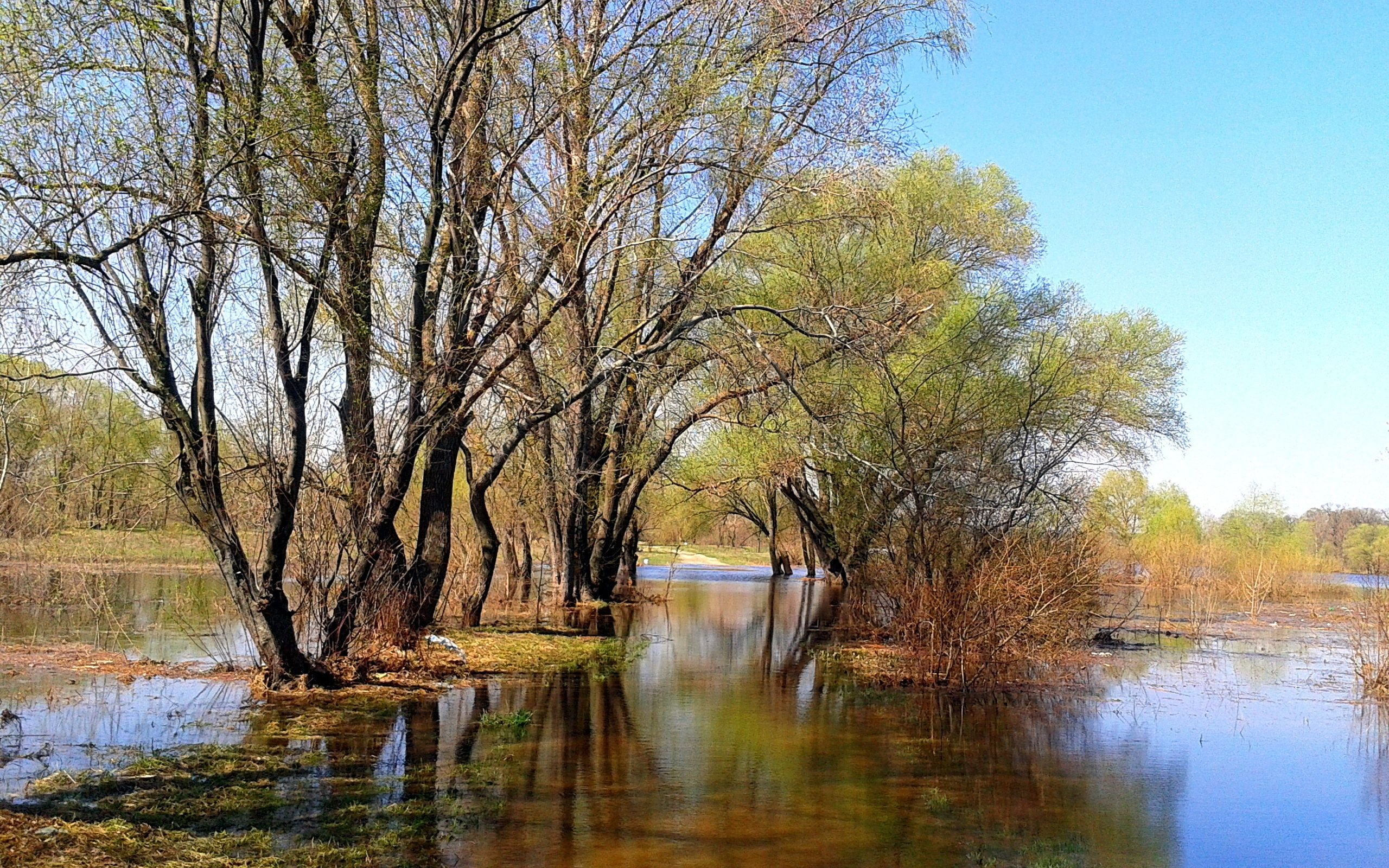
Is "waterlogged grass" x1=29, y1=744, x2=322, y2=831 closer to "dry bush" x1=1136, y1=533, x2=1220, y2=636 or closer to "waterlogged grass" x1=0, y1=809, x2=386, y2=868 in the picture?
"waterlogged grass" x1=0, y1=809, x2=386, y2=868

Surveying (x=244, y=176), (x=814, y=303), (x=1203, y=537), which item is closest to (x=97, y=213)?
(x=244, y=176)

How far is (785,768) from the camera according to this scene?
854 centimetres

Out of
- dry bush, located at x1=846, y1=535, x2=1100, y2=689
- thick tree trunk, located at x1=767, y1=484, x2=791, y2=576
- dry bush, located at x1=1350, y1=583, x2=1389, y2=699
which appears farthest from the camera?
thick tree trunk, located at x1=767, y1=484, x2=791, y2=576

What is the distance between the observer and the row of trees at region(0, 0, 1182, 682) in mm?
8688

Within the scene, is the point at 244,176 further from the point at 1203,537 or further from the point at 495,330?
the point at 1203,537

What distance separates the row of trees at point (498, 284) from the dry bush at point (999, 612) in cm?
40

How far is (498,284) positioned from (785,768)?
778cm

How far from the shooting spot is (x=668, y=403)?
77.5 ft

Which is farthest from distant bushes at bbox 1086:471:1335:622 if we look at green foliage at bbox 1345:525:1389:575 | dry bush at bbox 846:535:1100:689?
dry bush at bbox 846:535:1100:689

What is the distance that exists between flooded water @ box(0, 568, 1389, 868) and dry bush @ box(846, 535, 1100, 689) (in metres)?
0.62

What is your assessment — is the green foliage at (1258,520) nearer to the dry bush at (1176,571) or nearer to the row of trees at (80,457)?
the dry bush at (1176,571)

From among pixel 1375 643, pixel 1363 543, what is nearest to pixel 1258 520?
pixel 1363 543

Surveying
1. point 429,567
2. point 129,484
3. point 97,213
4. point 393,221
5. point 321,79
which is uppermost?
point 321,79

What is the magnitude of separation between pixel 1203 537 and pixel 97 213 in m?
51.4
